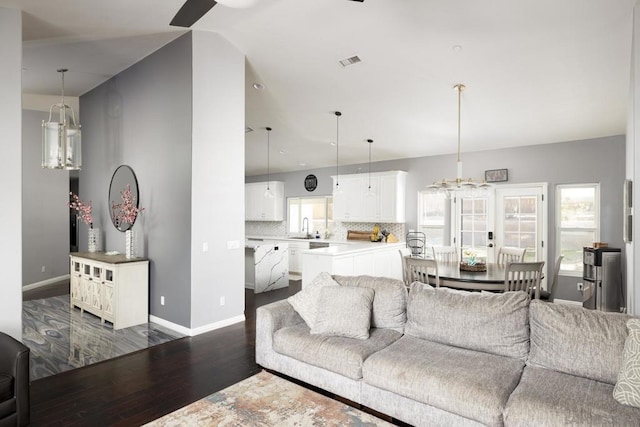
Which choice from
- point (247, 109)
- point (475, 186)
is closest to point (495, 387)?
point (475, 186)

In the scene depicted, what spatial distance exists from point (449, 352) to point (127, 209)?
4.28 m

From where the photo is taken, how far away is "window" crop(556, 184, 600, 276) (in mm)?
5719

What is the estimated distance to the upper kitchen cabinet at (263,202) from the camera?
384 inches

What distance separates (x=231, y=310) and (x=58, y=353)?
178 centimetres

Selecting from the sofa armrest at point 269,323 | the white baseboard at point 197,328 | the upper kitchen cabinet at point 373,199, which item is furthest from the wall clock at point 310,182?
the sofa armrest at point 269,323

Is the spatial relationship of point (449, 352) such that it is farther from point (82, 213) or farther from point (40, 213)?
point (40, 213)

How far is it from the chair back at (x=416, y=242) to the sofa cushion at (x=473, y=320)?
15.4 feet

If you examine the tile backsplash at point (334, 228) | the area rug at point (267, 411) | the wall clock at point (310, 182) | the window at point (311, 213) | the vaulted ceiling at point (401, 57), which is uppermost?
the vaulted ceiling at point (401, 57)

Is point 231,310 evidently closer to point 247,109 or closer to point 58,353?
point 58,353

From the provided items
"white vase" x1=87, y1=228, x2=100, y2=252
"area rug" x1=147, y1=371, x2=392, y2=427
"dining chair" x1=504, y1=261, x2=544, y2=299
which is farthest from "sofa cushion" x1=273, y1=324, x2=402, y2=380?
"white vase" x1=87, y1=228, x2=100, y2=252

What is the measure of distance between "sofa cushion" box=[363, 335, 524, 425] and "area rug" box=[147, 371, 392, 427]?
0.48 m

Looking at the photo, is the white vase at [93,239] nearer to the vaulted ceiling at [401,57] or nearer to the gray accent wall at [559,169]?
the vaulted ceiling at [401,57]

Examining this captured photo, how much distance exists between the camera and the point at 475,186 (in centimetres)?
432

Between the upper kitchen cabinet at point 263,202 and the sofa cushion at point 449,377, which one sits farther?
the upper kitchen cabinet at point 263,202
